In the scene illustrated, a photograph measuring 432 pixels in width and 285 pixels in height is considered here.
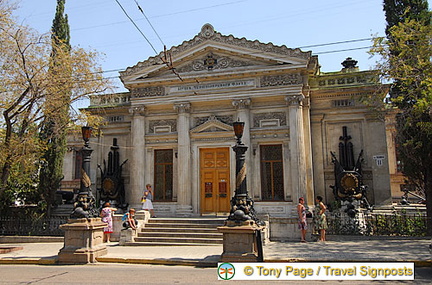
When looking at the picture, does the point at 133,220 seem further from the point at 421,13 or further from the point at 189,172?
the point at 421,13

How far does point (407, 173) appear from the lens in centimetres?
1652

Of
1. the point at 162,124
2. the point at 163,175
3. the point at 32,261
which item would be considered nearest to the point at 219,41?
the point at 162,124

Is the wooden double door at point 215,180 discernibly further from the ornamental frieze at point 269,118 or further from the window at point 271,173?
the ornamental frieze at point 269,118

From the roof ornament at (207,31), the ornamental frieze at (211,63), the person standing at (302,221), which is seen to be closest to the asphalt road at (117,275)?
the person standing at (302,221)

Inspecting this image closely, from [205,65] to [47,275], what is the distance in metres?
13.4

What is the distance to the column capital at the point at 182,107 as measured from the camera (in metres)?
19.9

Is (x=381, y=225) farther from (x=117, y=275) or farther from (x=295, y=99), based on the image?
(x=117, y=275)

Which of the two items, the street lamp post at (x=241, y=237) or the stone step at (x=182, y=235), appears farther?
the stone step at (x=182, y=235)

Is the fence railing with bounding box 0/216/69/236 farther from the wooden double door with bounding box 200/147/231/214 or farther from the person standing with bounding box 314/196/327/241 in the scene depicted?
the person standing with bounding box 314/196/327/241

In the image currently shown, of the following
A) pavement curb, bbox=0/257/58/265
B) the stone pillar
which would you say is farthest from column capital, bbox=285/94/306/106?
pavement curb, bbox=0/257/58/265

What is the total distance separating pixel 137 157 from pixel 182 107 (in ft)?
12.0

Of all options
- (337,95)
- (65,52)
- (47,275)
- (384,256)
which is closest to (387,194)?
(337,95)

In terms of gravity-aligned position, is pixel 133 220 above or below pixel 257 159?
below

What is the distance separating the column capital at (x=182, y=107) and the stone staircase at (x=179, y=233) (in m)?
6.01
